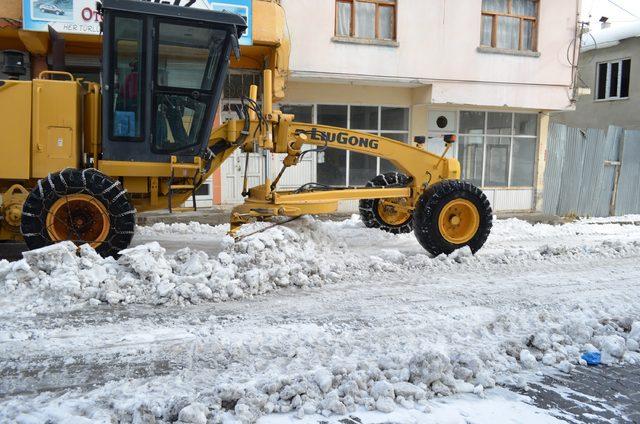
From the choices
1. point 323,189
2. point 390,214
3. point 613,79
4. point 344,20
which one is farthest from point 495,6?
point 323,189

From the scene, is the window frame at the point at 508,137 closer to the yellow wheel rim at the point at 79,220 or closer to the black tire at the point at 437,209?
the black tire at the point at 437,209

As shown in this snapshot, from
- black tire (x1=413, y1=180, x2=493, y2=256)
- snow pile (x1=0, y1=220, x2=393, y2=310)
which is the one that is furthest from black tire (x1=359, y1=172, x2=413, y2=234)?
snow pile (x1=0, y1=220, x2=393, y2=310)

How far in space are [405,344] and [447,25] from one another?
466 inches

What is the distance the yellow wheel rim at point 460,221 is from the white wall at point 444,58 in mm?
6696

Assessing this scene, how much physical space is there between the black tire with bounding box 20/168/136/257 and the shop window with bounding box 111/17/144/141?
0.68m

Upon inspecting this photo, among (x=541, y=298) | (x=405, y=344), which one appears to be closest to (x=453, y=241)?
(x=541, y=298)

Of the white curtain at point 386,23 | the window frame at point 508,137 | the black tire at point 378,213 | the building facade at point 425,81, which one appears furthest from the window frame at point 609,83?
the black tire at point 378,213

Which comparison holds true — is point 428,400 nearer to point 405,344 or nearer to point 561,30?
point 405,344

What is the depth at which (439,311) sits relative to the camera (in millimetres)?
5277

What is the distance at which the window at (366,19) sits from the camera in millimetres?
13664

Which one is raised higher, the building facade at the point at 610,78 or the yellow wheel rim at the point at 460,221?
the building facade at the point at 610,78

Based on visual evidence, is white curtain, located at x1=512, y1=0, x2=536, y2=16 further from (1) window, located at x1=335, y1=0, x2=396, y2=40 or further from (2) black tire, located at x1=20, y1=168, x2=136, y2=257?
(2) black tire, located at x1=20, y1=168, x2=136, y2=257

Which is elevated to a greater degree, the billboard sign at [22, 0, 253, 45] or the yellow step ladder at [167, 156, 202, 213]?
the billboard sign at [22, 0, 253, 45]

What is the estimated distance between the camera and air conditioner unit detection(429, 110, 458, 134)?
15.3 m
